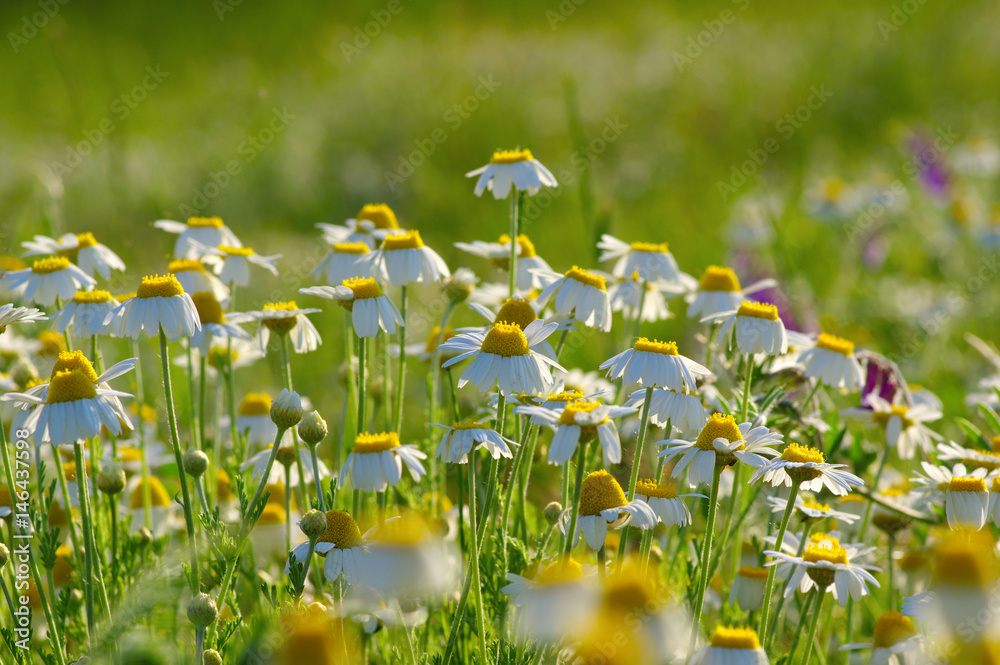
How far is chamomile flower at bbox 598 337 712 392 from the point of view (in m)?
1.48

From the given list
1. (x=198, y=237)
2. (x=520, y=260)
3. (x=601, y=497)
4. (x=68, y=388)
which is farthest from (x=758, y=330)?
(x=198, y=237)

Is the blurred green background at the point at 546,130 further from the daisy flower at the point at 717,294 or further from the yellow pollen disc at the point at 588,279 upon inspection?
the yellow pollen disc at the point at 588,279

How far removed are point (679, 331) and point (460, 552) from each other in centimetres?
277

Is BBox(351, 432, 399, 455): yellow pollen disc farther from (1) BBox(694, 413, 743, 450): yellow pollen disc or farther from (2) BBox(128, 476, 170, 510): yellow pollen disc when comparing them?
(2) BBox(128, 476, 170, 510): yellow pollen disc

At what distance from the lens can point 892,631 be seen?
1.52 meters

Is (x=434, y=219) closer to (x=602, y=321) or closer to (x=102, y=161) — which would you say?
(x=102, y=161)

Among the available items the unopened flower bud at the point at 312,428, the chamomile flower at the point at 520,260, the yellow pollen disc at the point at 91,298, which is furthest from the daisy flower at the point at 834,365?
the yellow pollen disc at the point at 91,298

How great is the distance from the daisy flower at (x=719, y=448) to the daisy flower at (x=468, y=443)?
0.28 m

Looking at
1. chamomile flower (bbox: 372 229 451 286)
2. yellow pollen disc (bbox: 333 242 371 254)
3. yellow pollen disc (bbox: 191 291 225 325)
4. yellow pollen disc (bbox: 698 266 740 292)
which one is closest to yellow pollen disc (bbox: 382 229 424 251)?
chamomile flower (bbox: 372 229 451 286)

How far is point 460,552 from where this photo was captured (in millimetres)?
1899

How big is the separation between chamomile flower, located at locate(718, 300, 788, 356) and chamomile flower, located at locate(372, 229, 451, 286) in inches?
24.2

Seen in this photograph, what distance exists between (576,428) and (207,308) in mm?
956

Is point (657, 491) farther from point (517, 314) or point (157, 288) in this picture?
point (157, 288)

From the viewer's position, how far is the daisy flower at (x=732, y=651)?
112cm
